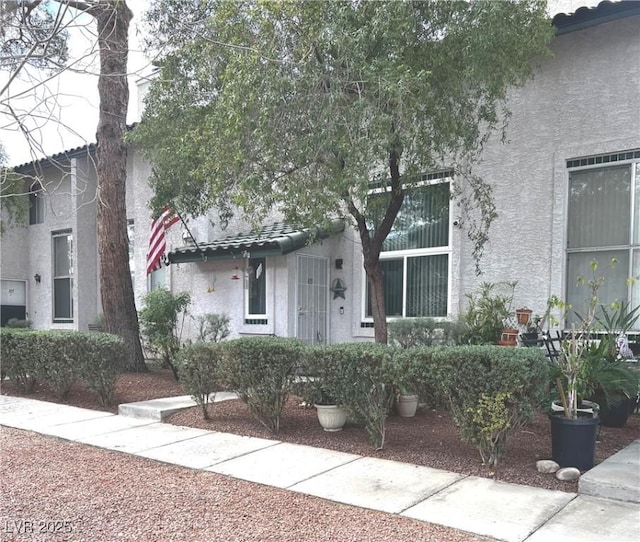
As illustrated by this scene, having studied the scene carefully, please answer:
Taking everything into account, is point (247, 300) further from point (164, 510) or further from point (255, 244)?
point (164, 510)

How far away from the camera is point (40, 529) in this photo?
13.1 ft

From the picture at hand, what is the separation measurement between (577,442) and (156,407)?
5.54m

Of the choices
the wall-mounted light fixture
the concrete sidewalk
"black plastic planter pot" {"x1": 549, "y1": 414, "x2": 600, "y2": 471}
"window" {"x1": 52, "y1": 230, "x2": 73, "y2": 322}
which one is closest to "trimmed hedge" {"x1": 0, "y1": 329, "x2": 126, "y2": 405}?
the concrete sidewalk

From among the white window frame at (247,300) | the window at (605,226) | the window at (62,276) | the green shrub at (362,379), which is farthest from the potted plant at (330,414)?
the window at (62,276)

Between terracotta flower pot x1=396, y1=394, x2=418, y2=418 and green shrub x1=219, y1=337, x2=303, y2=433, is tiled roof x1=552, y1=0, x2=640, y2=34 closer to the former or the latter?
terracotta flower pot x1=396, y1=394, x2=418, y2=418

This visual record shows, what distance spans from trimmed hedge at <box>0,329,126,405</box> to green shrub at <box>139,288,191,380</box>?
1.71 metres

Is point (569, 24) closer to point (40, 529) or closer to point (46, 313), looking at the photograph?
point (40, 529)

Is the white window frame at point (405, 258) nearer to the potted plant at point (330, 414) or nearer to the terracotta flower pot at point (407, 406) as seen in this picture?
the terracotta flower pot at point (407, 406)

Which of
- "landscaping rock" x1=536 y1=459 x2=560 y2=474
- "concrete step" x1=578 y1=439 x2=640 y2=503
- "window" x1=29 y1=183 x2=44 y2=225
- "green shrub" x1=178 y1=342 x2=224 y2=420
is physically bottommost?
"landscaping rock" x1=536 y1=459 x2=560 y2=474

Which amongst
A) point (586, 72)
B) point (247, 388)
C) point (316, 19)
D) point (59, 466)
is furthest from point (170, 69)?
point (586, 72)

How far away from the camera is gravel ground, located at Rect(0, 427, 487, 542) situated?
384 cm

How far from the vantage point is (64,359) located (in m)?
8.70

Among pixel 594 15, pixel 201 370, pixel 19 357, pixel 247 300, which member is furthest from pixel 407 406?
pixel 19 357

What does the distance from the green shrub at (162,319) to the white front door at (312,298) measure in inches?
91.8
